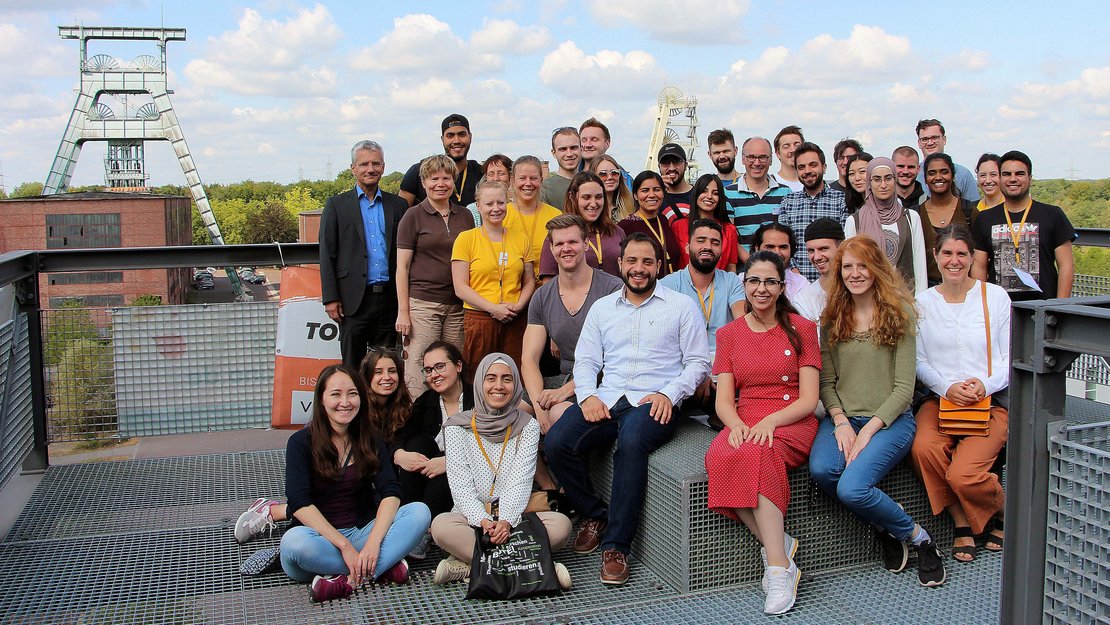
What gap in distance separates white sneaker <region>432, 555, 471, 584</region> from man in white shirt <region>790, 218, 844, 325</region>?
212 cm

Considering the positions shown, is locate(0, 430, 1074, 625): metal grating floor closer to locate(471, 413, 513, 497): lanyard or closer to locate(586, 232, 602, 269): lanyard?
locate(471, 413, 513, 497): lanyard

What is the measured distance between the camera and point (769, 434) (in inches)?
154

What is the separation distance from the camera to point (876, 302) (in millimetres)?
4188

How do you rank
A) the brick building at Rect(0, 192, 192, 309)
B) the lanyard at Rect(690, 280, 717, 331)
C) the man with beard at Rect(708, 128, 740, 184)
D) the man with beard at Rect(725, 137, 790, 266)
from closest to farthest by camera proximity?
the lanyard at Rect(690, 280, 717, 331) → the man with beard at Rect(725, 137, 790, 266) → the man with beard at Rect(708, 128, 740, 184) → the brick building at Rect(0, 192, 192, 309)

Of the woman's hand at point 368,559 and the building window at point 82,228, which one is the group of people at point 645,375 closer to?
the woman's hand at point 368,559

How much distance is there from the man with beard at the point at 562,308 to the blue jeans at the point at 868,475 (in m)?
1.32

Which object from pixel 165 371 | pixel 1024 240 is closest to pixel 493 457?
pixel 165 371

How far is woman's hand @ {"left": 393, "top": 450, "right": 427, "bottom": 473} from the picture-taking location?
172 inches

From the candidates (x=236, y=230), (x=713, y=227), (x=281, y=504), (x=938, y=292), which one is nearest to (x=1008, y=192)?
(x=938, y=292)

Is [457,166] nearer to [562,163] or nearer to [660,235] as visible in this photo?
[562,163]

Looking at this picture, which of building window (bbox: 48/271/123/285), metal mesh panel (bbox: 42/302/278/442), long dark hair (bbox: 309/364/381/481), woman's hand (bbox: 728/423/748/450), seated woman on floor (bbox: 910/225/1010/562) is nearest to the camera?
woman's hand (bbox: 728/423/748/450)

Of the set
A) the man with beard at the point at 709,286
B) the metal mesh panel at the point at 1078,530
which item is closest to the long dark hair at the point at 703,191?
the man with beard at the point at 709,286

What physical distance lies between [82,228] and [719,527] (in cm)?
5991

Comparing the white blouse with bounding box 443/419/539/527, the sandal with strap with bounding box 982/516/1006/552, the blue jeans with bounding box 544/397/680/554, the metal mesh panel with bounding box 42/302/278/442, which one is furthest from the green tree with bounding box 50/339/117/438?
the sandal with strap with bounding box 982/516/1006/552
